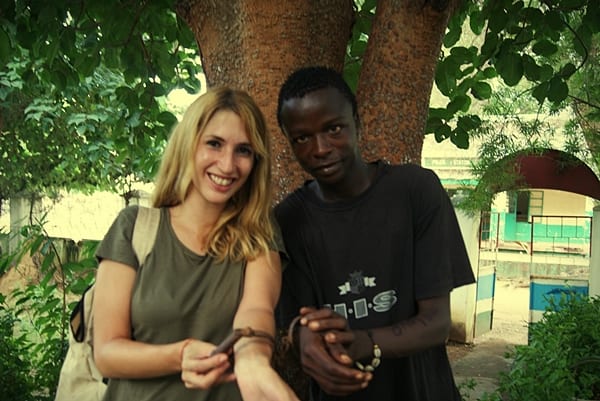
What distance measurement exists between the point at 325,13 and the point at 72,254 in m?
6.33

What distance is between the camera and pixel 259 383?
5.23 ft

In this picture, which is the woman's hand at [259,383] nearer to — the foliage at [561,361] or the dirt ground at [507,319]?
the foliage at [561,361]

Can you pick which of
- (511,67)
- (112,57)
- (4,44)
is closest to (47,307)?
(4,44)

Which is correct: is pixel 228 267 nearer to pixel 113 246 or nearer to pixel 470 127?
pixel 113 246

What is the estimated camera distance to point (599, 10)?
3.49 m

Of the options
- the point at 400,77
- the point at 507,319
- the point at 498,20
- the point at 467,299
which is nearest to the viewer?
the point at 400,77

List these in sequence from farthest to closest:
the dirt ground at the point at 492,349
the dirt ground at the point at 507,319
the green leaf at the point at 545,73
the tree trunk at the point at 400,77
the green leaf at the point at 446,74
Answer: the dirt ground at the point at 507,319, the dirt ground at the point at 492,349, the green leaf at the point at 446,74, the green leaf at the point at 545,73, the tree trunk at the point at 400,77

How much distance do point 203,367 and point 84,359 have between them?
1.44 feet

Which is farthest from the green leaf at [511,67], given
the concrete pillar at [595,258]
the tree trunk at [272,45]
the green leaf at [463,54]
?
the concrete pillar at [595,258]

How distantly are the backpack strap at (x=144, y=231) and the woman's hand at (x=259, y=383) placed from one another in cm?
41

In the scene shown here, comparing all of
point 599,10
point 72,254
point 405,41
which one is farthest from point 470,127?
point 72,254

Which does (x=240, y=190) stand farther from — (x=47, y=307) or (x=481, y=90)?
(x=481, y=90)

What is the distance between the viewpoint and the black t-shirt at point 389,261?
1885 millimetres

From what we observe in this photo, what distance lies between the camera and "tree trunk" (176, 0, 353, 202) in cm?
259
